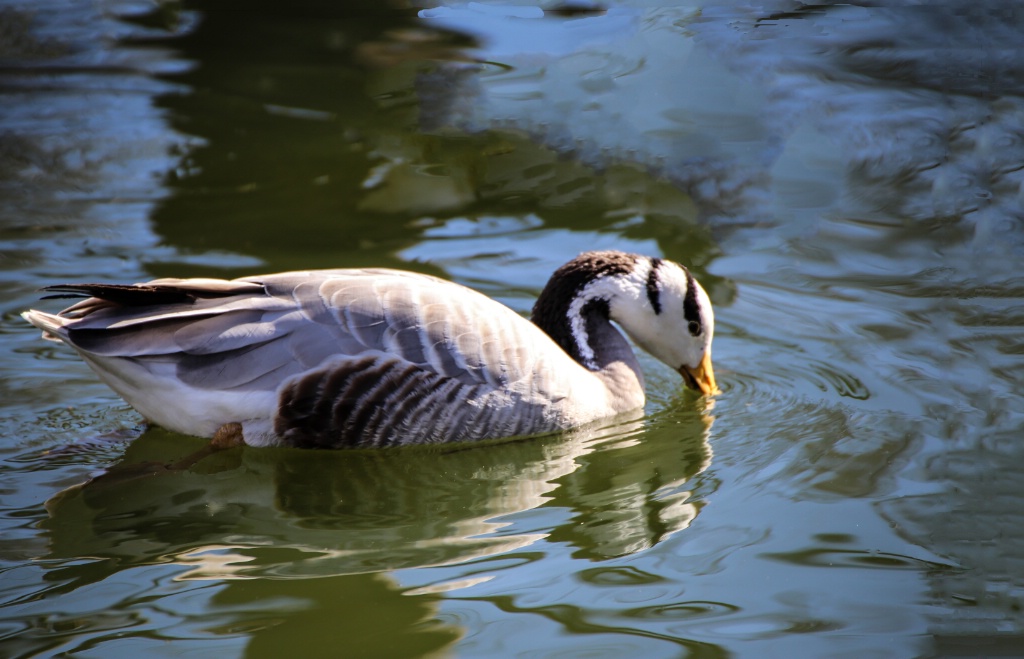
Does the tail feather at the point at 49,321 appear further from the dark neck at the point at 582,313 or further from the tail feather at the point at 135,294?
the dark neck at the point at 582,313

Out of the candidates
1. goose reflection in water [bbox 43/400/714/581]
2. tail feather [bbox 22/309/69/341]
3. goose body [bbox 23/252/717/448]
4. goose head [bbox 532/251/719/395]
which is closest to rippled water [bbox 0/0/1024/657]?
goose reflection in water [bbox 43/400/714/581]

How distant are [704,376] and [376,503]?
237 cm

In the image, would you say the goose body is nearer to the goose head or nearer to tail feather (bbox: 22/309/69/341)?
tail feather (bbox: 22/309/69/341)

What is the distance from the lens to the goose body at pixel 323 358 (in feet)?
19.1

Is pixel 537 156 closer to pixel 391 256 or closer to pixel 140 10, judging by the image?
pixel 391 256

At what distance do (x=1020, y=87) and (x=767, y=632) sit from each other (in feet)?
28.1

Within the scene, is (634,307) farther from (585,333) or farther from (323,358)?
(323,358)

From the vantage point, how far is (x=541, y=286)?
8.38 m

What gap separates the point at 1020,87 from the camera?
→ 11086mm

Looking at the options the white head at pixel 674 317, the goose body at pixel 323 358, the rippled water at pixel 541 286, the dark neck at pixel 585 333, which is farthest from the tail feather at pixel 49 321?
the white head at pixel 674 317

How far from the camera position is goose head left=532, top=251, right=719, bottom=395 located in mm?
6879

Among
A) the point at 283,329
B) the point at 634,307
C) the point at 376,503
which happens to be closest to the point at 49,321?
the point at 283,329

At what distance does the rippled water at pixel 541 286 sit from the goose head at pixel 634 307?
0.39 metres

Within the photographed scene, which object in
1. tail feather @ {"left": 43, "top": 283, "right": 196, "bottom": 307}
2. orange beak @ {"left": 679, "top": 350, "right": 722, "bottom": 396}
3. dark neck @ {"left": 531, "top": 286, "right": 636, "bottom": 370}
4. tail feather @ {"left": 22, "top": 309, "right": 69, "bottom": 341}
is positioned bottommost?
orange beak @ {"left": 679, "top": 350, "right": 722, "bottom": 396}
